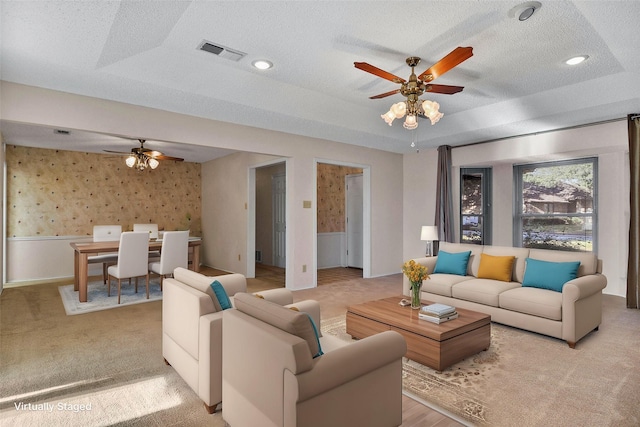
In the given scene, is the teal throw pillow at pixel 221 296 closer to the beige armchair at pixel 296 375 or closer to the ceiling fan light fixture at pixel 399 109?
the beige armchair at pixel 296 375

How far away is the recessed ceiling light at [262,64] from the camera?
140 inches

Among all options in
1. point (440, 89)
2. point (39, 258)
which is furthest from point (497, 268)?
point (39, 258)

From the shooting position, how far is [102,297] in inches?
200

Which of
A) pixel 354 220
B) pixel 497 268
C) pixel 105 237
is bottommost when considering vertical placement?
pixel 497 268

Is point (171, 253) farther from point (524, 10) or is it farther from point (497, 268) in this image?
point (524, 10)

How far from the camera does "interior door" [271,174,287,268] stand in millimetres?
8008

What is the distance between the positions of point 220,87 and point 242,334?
3014mm

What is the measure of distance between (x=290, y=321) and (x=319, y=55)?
9.02 ft

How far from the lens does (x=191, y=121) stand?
Result: 4.53 meters

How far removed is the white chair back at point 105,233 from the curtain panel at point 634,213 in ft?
26.1

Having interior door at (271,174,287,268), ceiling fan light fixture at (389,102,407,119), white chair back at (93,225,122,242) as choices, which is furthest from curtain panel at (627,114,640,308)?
white chair back at (93,225,122,242)

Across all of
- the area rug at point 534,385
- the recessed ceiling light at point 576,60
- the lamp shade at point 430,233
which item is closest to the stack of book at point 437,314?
the area rug at point 534,385

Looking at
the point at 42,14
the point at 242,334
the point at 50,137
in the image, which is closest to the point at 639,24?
the point at 242,334

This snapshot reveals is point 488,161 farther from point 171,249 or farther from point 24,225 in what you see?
point 24,225
